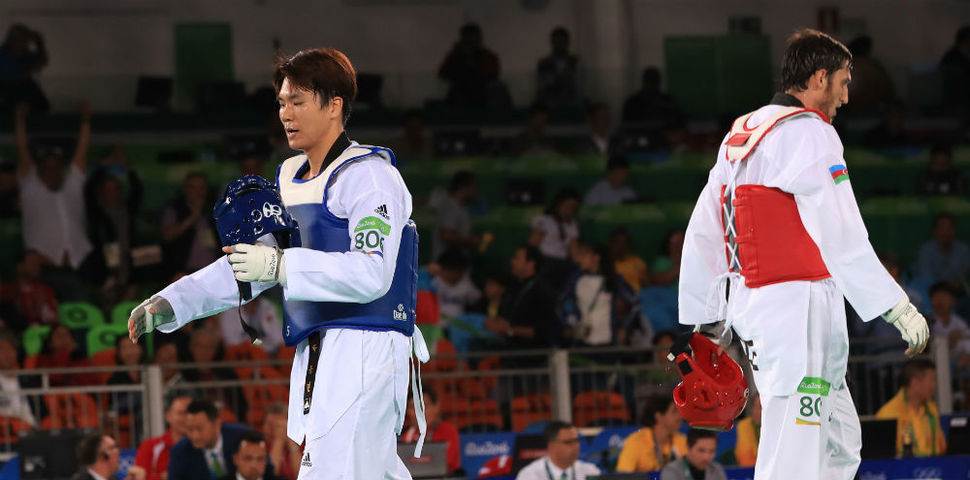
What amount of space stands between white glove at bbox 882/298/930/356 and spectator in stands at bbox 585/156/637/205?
402 inches

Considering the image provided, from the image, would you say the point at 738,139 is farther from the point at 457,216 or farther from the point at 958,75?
the point at 958,75

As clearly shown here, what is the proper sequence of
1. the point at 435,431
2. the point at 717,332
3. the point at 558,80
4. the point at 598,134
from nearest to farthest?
the point at 717,332, the point at 435,431, the point at 598,134, the point at 558,80

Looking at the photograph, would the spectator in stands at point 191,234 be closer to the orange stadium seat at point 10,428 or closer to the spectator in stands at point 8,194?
the spectator in stands at point 8,194

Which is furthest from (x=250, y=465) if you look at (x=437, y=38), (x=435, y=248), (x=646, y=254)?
(x=437, y=38)

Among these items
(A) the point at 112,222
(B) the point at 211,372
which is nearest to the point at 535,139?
(A) the point at 112,222

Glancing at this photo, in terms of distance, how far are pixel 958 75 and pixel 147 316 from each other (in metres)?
16.1

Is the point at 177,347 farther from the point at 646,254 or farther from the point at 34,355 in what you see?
the point at 646,254

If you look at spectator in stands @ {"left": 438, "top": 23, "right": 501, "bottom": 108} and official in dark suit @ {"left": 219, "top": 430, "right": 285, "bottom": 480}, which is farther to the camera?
spectator in stands @ {"left": 438, "top": 23, "right": 501, "bottom": 108}

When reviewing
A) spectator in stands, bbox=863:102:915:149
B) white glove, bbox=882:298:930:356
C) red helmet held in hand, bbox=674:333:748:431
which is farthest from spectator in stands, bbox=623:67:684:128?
white glove, bbox=882:298:930:356

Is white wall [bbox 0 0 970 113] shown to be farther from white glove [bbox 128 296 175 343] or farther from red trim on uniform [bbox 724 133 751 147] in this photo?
white glove [bbox 128 296 175 343]

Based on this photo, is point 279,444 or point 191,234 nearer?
point 279,444

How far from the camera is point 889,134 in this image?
17.5m

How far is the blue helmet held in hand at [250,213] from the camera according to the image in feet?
15.6

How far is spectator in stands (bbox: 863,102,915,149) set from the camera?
57.4 ft
